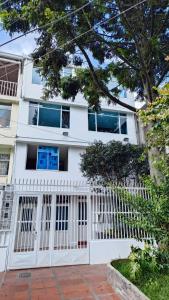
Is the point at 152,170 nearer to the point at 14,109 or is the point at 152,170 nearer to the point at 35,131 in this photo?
the point at 35,131

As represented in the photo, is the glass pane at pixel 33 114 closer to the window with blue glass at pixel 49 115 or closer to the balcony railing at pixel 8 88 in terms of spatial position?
the window with blue glass at pixel 49 115

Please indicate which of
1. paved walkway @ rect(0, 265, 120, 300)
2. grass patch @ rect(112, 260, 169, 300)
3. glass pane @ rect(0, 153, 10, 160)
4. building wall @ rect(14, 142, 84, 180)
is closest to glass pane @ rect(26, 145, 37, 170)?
building wall @ rect(14, 142, 84, 180)

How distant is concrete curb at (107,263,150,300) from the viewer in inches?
152

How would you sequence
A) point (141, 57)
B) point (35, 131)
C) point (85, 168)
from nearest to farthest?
point (141, 57)
point (85, 168)
point (35, 131)

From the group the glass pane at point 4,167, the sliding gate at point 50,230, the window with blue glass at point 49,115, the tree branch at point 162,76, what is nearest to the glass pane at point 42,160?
the window with blue glass at point 49,115

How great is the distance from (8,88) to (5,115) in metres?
2.11

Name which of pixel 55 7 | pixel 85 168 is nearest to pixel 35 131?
pixel 85 168

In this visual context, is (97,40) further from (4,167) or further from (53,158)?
(4,167)

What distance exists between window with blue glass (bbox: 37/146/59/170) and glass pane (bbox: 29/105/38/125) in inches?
67.3

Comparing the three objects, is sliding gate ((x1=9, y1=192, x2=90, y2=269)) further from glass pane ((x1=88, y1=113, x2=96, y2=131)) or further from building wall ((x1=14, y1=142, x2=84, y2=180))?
glass pane ((x1=88, y1=113, x2=96, y2=131))

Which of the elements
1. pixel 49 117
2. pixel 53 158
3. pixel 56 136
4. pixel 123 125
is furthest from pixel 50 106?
pixel 123 125

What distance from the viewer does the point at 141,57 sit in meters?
7.23

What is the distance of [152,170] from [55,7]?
19.1ft

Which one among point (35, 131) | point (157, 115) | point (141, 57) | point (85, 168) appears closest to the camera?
point (157, 115)
